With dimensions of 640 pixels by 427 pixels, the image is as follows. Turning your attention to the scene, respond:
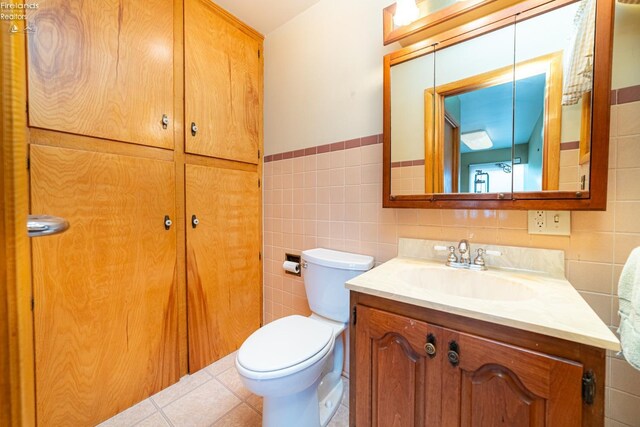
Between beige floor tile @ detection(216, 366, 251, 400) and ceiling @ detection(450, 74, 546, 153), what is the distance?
165cm

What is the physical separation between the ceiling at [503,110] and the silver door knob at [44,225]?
1.26 m

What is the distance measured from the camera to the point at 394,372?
0.83m

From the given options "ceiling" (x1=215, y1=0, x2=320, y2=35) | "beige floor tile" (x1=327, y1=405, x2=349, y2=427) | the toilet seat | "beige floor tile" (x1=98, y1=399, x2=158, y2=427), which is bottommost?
"beige floor tile" (x1=327, y1=405, x2=349, y2=427)

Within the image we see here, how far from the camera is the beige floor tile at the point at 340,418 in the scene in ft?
3.90

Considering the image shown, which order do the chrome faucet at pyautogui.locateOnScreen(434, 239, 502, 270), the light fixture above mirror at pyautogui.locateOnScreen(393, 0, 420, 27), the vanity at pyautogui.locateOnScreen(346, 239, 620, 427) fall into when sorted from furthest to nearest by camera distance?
the light fixture above mirror at pyautogui.locateOnScreen(393, 0, 420, 27)
the chrome faucet at pyautogui.locateOnScreen(434, 239, 502, 270)
the vanity at pyautogui.locateOnScreen(346, 239, 620, 427)

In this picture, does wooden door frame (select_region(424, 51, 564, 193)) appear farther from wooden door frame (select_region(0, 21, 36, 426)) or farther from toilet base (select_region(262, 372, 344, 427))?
wooden door frame (select_region(0, 21, 36, 426))

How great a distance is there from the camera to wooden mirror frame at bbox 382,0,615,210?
79 centimetres

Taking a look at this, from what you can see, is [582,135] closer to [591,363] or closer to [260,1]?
[591,363]

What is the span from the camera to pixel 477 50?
1038 mm

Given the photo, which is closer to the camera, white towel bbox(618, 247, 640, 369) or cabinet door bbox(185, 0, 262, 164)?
white towel bbox(618, 247, 640, 369)

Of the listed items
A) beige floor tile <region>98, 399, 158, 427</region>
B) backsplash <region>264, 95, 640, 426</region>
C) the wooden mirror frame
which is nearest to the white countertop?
backsplash <region>264, 95, 640, 426</region>

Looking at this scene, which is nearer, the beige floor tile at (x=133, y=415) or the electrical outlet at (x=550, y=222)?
the electrical outlet at (x=550, y=222)

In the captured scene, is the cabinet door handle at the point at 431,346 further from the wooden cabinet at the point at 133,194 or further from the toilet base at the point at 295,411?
the wooden cabinet at the point at 133,194

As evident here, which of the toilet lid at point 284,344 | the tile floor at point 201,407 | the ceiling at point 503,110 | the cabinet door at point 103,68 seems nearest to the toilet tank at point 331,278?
the toilet lid at point 284,344
